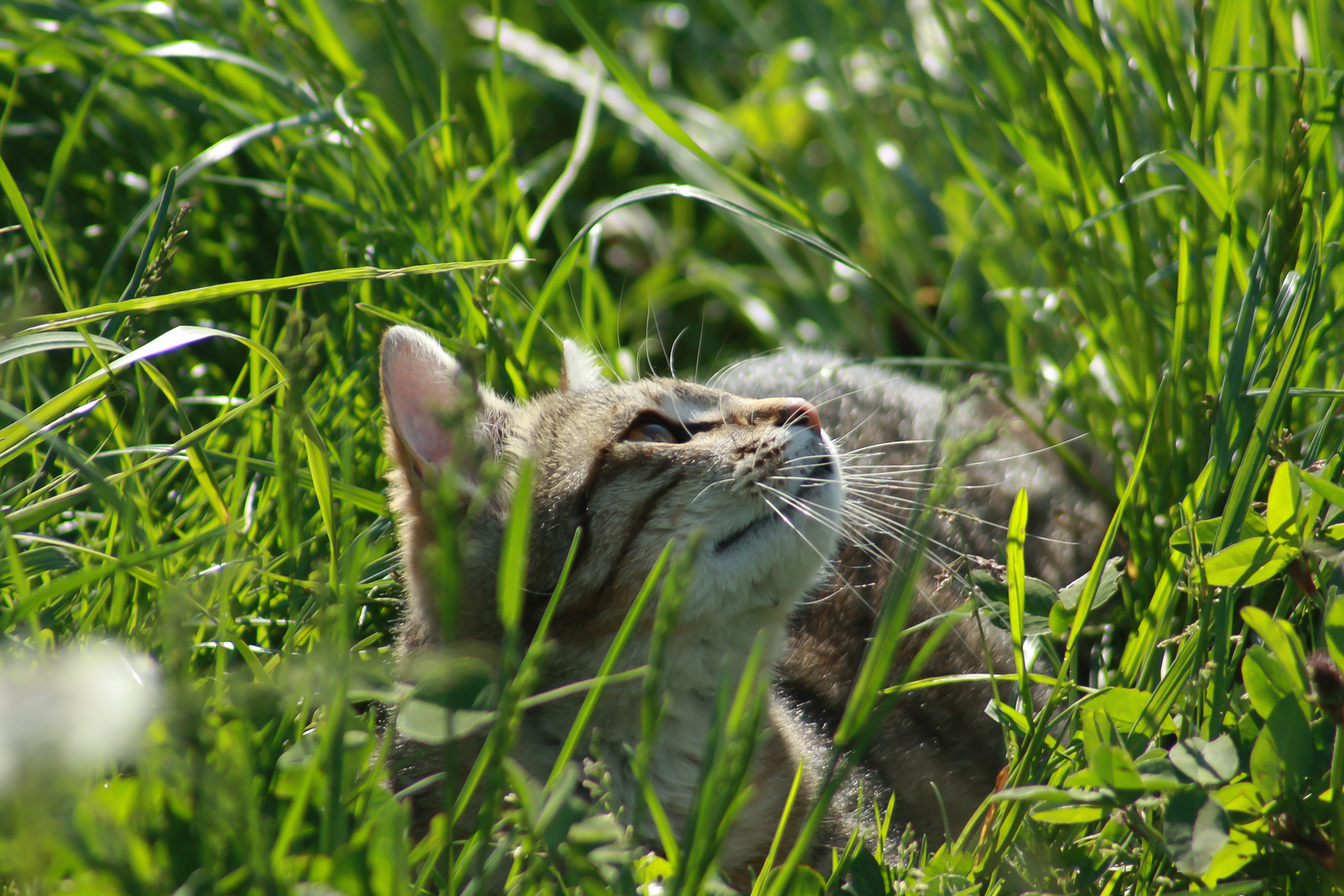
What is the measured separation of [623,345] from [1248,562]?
220 cm

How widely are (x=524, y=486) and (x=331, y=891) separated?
0.34 m

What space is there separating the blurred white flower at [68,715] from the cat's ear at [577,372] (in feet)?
3.57

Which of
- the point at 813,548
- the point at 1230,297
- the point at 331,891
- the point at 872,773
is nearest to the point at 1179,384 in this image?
the point at 1230,297

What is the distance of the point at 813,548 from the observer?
4.85 feet

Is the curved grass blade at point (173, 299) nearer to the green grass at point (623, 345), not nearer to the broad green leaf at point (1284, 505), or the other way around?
the green grass at point (623, 345)

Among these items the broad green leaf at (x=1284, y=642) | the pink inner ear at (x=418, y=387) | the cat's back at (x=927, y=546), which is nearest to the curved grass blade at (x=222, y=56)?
the pink inner ear at (x=418, y=387)

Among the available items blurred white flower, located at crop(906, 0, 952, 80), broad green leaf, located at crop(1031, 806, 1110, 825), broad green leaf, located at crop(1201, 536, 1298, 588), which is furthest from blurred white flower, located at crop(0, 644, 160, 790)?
blurred white flower, located at crop(906, 0, 952, 80)

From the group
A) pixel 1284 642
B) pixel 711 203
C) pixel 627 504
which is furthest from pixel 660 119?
pixel 1284 642

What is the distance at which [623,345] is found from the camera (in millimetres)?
3119

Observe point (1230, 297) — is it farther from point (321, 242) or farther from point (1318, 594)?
point (321, 242)

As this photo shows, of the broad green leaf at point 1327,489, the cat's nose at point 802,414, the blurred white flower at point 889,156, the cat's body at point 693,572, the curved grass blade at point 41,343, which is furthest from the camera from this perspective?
the blurred white flower at point 889,156

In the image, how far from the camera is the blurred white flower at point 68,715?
0.72 meters

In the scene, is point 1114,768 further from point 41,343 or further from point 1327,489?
point 41,343

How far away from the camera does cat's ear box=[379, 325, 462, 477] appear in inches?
57.3
